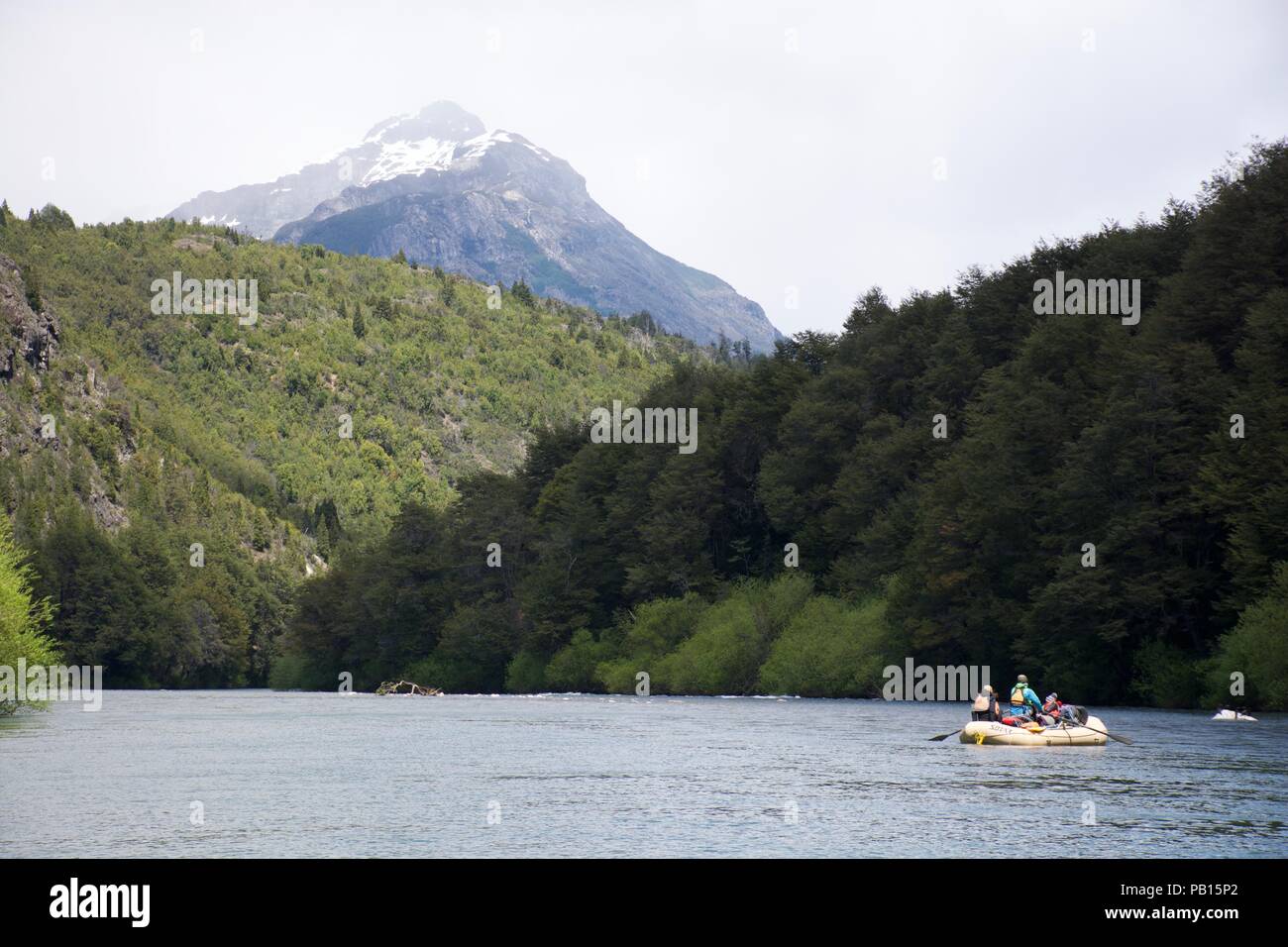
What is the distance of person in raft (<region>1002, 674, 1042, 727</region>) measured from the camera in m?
59.9

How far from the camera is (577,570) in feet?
456

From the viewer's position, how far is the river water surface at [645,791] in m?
33.1

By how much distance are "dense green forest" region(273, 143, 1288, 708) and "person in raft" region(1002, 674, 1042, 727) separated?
11.5 metres

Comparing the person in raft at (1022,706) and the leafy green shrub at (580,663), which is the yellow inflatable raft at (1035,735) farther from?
the leafy green shrub at (580,663)

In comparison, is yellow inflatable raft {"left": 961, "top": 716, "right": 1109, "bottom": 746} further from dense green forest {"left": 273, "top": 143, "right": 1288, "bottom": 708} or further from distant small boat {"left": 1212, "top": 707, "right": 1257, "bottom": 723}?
dense green forest {"left": 273, "top": 143, "right": 1288, "bottom": 708}

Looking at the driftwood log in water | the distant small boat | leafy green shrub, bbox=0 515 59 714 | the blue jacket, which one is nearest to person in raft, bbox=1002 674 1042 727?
the blue jacket

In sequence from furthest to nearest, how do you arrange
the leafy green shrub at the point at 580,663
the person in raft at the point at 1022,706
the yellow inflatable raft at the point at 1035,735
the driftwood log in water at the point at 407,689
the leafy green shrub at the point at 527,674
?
the leafy green shrub at the point at 527,674, the driftwood log in water at the point at 407,689, the leafy green shrub at the point at 580,663, the person in raft at the point at 1022,706, the yellow inflatable raft at the point at 1035,735

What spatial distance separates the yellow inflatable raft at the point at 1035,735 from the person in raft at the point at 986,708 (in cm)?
83

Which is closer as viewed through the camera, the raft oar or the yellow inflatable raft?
the raft oar

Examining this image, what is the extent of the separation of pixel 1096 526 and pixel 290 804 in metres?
53.3

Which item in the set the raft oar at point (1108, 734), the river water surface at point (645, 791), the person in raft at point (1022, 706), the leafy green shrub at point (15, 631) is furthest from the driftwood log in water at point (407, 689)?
the raft oar at point (1108, 734)

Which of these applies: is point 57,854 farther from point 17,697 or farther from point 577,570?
point 577,570

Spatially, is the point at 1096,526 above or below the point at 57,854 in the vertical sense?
above
